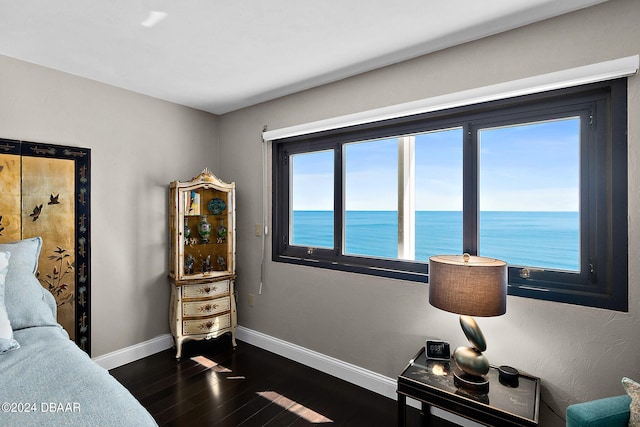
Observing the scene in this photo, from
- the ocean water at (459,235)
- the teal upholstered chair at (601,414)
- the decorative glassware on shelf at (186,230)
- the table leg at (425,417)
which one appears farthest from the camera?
the decorative glassware on shelf at (186,230)

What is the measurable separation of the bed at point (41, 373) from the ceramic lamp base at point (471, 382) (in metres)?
1.43

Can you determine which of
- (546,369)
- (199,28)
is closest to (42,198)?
(199,28)

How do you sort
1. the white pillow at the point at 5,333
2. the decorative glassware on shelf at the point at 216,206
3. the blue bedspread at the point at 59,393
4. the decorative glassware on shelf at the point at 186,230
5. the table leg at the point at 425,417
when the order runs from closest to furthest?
the blue bedspread at the point at 59,393 < the white pillow at the point at 5,333 < the table leg at the point at 425,417 < the decorative glassware on shelf at the point at 186,230 < the decorative glassware on shelf at the point at 216,206

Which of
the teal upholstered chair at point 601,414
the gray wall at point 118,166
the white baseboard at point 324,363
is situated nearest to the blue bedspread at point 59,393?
the gray wall at point 118,166

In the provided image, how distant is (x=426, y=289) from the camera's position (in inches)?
89.9

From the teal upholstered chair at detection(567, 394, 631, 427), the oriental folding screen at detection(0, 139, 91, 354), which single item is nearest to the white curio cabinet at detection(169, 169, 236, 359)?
the oriental folding screen at detection(0, 139, 91, 354)

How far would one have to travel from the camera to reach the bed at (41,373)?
1086 mm

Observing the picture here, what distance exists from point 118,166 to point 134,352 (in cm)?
168

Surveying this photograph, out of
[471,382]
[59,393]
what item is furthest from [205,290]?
[471,382]

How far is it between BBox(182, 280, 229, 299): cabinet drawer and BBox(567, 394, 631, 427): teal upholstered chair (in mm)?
2724

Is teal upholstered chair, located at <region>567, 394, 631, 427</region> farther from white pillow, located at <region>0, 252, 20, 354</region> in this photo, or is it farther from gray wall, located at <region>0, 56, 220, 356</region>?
gray wall, located at <region>0, 56, 220, 356</region>

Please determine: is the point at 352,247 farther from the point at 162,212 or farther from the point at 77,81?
the point at 77,81

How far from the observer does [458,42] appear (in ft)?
6.95

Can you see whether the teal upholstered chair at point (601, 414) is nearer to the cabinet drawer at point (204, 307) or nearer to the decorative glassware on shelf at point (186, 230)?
the cabinet drawer at point (204, 307)
